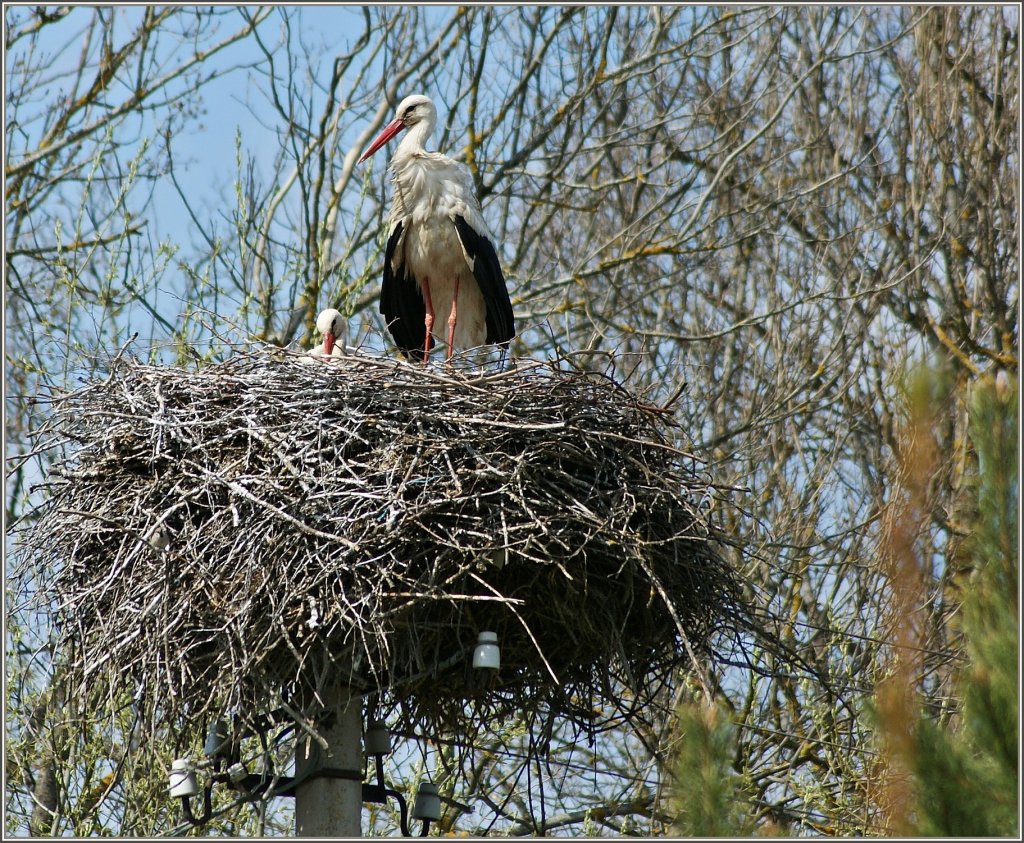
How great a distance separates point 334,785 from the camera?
6090mm

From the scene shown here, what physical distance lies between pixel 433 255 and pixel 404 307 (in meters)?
0.50

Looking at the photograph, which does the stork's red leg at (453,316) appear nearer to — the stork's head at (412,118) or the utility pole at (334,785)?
the stork's head at (412,118)

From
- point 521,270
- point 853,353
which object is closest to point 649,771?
point 853,353

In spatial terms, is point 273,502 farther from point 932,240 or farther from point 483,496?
point 932,240

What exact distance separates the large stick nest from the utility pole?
0.56 feet

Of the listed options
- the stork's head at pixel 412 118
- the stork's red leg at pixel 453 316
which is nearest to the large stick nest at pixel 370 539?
the stork's red leg at pixel 453 316

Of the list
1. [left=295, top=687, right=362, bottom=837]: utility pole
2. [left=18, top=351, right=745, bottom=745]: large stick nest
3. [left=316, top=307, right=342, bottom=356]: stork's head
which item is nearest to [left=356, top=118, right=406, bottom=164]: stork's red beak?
[left=316, top=307, right=342, bottom=356]: stork's head

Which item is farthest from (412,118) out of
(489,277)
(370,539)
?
(370,539)

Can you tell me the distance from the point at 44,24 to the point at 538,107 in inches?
157

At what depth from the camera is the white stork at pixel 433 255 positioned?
8898 millimetres

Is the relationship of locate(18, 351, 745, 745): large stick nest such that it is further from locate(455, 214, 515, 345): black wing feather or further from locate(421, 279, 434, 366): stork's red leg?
locate(421, 279, 434, 366): stork's red leg

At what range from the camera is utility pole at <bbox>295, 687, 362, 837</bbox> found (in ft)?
19.9

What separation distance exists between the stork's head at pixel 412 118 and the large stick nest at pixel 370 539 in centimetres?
290

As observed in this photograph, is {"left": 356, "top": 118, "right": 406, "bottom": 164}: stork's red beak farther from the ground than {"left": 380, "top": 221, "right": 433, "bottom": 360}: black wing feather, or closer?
farther from the ground
